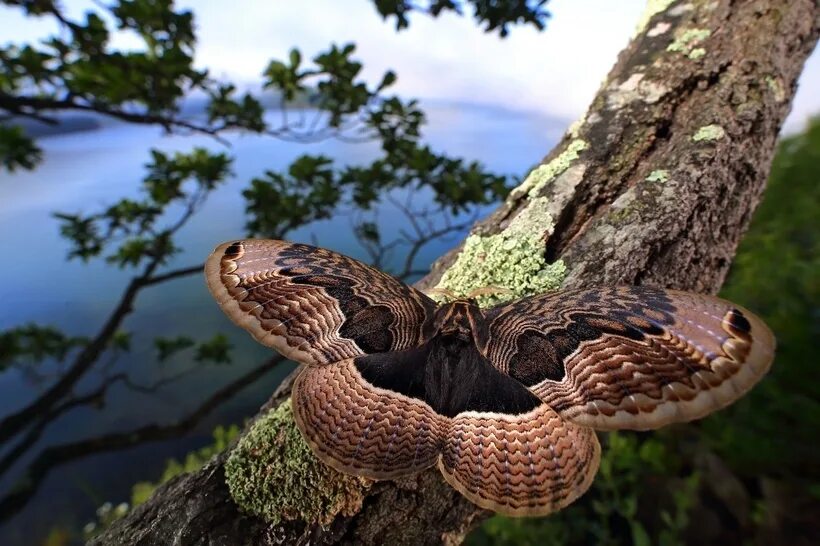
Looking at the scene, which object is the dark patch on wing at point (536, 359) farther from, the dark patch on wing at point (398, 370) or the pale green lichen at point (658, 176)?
the pale green lichen at point (658, 176)

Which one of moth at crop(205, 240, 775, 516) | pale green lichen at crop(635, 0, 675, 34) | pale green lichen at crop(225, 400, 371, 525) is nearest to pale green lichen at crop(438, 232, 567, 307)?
moth at crop(205, 240, 775, 516)

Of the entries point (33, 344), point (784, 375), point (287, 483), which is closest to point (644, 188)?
point (287, 483)

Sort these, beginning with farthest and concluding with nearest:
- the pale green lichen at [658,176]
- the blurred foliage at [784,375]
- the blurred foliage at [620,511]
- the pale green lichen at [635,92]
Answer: the blurred foliage at [620,511], the blurred foliage at [784,375], the pale green lichen at [635,92], the pale green lichen at [658,176]

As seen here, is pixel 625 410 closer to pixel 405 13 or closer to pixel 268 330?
pixel 268 330

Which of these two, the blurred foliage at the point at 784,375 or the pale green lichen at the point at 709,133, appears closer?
the pale green lichen at the point at 709,133

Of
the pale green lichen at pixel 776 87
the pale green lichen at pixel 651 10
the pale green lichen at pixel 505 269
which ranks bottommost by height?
the pale green lichen at pixel 505 269

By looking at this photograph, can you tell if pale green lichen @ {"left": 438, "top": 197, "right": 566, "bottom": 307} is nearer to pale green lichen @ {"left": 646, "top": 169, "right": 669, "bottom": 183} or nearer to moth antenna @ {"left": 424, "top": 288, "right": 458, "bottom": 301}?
moth antenna @ {"left": 424, "top": 288, "right": 458, "bottom": 301}

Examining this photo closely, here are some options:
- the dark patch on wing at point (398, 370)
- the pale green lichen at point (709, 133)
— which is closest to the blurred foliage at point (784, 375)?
the pale green lichen at point (709, 133)
